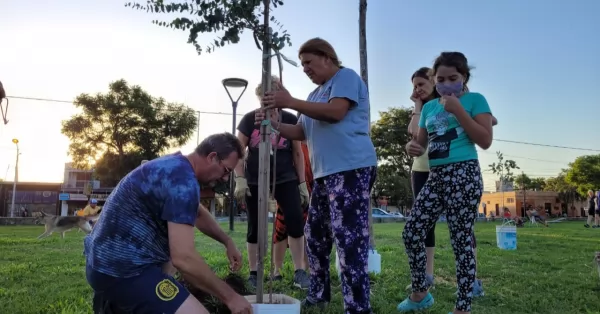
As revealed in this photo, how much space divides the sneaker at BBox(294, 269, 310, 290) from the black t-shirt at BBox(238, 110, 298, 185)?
32.2 inches

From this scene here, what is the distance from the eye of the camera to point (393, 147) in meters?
41.3

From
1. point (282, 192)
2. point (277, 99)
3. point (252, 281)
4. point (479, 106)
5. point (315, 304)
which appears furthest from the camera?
point (282, 192)

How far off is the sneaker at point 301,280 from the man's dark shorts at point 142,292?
6.38 feet

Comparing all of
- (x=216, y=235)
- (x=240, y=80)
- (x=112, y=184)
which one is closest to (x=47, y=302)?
(x=216, y=235)

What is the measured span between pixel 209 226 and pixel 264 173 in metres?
0.45

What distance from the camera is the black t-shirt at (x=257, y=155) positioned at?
13.0ft

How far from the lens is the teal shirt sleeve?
2729mm

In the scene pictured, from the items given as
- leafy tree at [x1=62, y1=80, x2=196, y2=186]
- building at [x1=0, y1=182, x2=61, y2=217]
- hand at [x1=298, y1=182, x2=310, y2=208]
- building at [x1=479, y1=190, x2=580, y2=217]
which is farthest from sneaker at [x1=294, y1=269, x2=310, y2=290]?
building at [x1=479, y1=190, x2=580, y2=217]

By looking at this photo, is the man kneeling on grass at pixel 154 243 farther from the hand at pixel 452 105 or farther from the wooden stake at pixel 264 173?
the hand at pixel 452 105

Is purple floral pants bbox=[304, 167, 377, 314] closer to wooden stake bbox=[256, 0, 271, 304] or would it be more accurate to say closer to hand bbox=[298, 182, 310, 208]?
wooden stake bbox=[256, 0, 271, 304]

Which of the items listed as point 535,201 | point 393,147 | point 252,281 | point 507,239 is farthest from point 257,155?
point 535,201

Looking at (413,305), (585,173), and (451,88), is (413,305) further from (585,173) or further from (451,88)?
(585,173)

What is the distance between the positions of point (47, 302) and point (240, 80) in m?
9.54

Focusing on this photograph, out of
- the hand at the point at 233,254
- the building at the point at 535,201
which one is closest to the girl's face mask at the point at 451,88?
the hand at the point at 233,254
